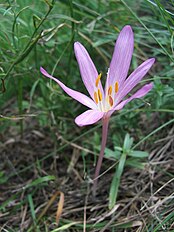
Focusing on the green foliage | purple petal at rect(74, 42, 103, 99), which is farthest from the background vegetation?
purple petal at rect(74, 42, 103, 99)

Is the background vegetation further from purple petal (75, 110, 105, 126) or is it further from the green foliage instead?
purple petal (75, 110, 105, 126)

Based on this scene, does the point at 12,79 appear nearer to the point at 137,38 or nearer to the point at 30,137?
the point at 30,137

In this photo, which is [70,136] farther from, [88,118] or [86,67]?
[88,118]

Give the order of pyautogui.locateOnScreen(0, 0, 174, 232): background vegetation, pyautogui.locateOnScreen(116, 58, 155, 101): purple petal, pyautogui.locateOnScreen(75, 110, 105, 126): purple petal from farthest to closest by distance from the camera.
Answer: pyautogui.locateOnScreen(0, 0, 174, 232): background vegetation
pyautogui.locateOnScreen(116, 58, 155, 101): purple petal
pyautogui.locateOnScreen(75, 110, 105, 126): purple petal

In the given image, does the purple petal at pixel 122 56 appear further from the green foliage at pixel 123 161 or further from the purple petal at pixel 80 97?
the green foliage at pixel 123 161

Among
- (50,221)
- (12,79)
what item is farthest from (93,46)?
(50,221)

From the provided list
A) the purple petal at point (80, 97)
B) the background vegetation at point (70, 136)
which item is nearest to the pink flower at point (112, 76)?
the purple petal at point (80, 97)
